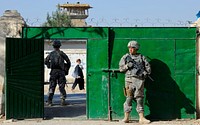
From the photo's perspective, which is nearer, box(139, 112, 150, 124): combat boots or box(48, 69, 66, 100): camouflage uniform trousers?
box(139, 112, 150, 124): combat boots

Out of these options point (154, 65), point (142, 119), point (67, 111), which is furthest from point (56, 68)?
point (142, 119)

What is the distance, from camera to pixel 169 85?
10.2m

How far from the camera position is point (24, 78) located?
33.2ft

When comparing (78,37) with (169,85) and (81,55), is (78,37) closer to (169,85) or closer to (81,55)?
(169,85)

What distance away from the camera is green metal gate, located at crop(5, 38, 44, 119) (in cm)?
1005

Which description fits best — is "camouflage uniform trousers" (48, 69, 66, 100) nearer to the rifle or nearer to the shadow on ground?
the shadow on ground

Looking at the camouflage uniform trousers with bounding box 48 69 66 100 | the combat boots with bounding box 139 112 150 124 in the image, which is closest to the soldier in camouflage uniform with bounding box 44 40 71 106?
the camouflage uniform trousers with bounding box 48 69 66 100

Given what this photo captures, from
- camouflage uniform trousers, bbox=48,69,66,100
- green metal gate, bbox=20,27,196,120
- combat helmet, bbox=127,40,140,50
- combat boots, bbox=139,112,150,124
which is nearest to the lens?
combat helmet, bbox=127,40,140,50

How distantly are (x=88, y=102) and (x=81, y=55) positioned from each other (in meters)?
15.9

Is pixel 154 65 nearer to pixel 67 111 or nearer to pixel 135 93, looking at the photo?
pixel 135 93

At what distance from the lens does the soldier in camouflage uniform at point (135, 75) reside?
973cm

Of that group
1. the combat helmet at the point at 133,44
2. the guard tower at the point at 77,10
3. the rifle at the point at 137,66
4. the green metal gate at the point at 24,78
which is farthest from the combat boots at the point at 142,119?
the guard tower at the point at 77,10

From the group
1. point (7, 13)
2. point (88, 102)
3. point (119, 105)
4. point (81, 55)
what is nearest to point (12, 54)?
point (7, 13)

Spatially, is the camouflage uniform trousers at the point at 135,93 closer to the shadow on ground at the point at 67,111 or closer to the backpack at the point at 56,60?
the shadow on ground at the point at 67,111
